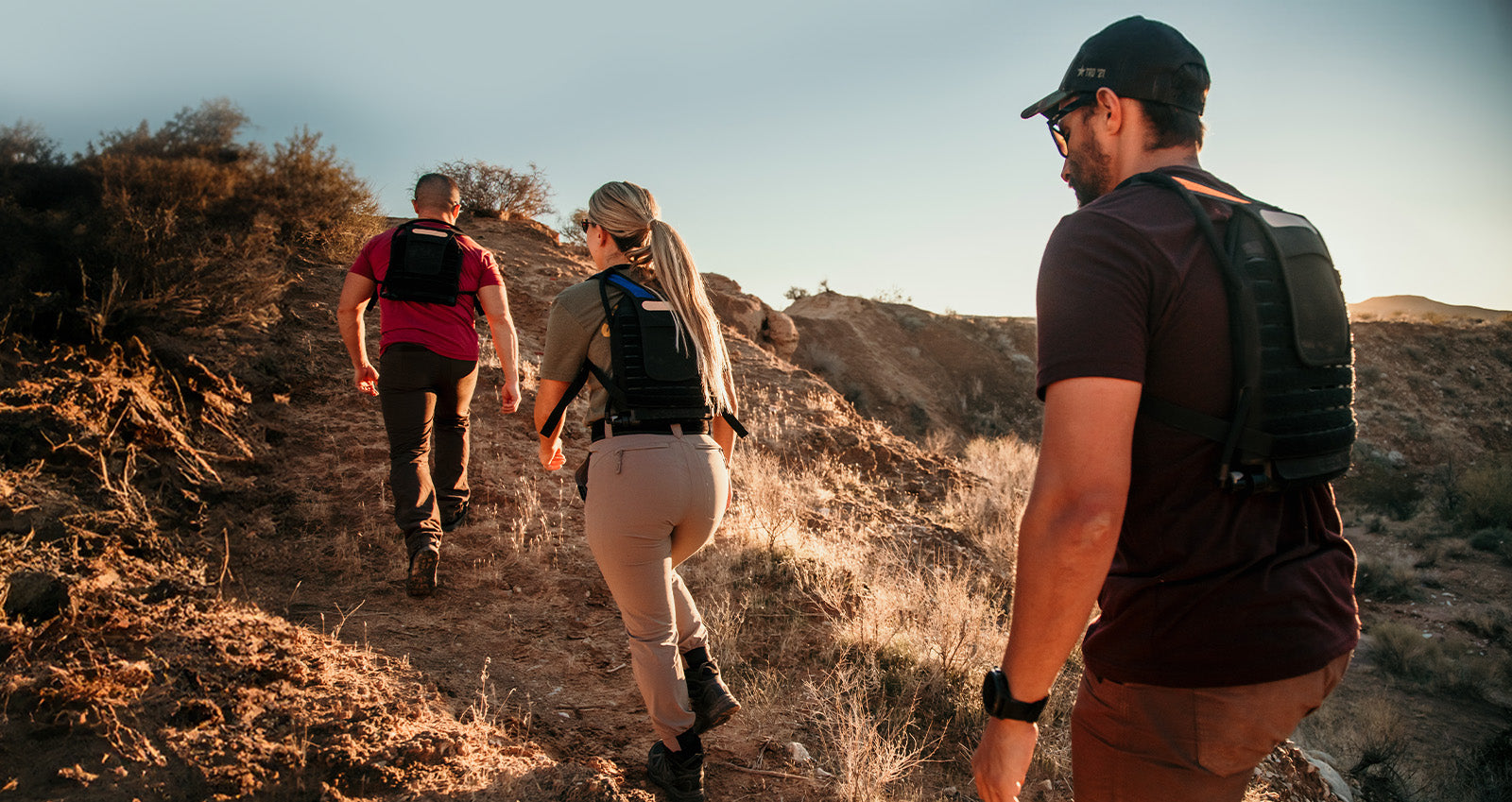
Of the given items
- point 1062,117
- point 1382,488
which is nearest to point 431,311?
point 1062,117

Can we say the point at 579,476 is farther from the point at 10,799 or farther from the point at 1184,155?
the point at 1184,155

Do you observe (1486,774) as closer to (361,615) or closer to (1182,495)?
(1182,495)

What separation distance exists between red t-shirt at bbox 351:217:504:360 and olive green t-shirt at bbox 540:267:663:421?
74.9 inches

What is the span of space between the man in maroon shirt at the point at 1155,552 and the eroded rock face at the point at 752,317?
13485mm

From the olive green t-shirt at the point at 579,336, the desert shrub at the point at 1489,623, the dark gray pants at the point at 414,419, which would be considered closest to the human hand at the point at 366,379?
the dark gray pants at the point at 414,419

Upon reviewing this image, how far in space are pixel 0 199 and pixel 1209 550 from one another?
733cm

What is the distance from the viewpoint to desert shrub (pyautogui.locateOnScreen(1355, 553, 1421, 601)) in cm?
1204

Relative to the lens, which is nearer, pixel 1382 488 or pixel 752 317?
pixel 752 317

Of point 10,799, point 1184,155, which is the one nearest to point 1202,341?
point 1184,155

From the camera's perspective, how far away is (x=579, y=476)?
2758 mm

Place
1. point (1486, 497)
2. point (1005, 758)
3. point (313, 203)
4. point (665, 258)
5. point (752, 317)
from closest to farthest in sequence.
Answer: point (1005, 758)
point (665, 258)
point (313, 203)
point (752, 317)
point (1486, 497)

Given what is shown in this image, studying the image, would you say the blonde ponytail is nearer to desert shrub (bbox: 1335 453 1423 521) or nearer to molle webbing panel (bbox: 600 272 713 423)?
molle webbing panel (bbox: 600 272 713 423)

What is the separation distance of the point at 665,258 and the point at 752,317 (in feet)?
41.9

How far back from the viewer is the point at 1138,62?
1449mm
